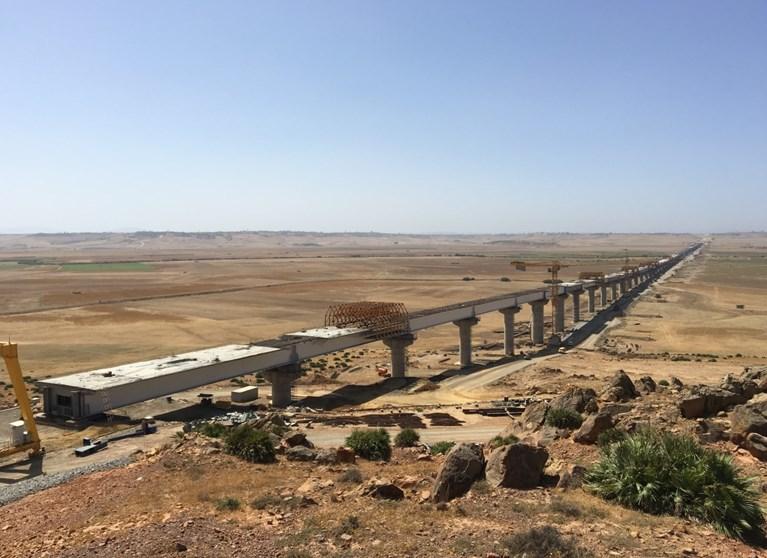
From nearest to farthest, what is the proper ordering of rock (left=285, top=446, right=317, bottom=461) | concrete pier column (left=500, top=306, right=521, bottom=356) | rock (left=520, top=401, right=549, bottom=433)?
rock (left=285, top=446, right=317, bottom=461) → rock (left=520, top=401, right=549, bottom=433) → concrete pier column (left=500, top=306, right=521, bottom=356)

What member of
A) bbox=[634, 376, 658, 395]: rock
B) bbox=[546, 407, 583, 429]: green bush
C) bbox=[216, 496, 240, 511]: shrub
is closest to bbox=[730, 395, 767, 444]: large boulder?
bbox=[546, 407, 583, 429]: green bush

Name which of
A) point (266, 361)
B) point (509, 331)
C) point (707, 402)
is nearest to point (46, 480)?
point (266, 361)

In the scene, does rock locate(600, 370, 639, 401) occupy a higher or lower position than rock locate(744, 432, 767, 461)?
lower

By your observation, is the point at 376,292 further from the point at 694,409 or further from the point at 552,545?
the point at 552,545

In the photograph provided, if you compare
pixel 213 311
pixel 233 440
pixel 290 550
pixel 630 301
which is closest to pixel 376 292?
pixel 213 311

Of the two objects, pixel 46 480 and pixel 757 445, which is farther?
pixel 46 480

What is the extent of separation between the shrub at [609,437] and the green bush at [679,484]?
10.6 ft

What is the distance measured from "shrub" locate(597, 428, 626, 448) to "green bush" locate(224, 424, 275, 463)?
13419mm

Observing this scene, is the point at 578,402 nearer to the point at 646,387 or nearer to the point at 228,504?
the point at 646,387

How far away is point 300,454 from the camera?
2670 centimetres

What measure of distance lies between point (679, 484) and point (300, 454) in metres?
15.1

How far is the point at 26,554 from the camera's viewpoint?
58.0 ft

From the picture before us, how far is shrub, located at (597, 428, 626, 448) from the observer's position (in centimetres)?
2336

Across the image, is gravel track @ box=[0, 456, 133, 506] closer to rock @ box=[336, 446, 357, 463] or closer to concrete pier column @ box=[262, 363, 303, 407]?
rock @ box=[336, 446, 357, 463]
